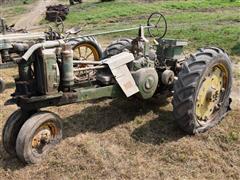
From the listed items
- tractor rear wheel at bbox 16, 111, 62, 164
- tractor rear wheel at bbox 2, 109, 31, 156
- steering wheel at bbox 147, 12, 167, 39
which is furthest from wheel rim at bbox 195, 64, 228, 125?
tractor rear wheel at bbox 2, 109, 31, 156

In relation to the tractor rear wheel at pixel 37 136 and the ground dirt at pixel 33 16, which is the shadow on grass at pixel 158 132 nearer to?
the tractor rear wheel at pixel 37 136

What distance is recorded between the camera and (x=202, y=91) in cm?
537

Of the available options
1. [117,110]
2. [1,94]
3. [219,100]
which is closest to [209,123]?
[219,100]

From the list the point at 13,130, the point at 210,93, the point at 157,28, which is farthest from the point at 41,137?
the point at 157,28

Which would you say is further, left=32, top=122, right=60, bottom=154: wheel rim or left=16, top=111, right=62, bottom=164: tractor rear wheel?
left=32, top=122, right=60, bottom=154: wheel rim

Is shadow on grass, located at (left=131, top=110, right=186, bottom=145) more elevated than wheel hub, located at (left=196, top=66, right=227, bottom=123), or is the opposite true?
wheel hub, located at (left=196, top=66, right=227, bottom=123)

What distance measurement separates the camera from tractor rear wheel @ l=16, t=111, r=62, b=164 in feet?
14.8

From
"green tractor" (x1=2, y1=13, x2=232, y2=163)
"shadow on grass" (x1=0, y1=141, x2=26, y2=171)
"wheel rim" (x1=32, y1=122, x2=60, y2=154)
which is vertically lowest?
"shadow on grass" (x1=0, y1=141, x2=26, y2=171)

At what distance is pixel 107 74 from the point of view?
5359mm

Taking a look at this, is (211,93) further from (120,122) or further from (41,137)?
(41,137)

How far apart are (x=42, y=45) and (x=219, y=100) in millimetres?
2772

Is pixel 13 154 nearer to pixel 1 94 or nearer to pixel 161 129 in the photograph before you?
pixel 161 129

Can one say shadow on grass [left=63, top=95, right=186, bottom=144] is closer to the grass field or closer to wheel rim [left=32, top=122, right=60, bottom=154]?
the grass field

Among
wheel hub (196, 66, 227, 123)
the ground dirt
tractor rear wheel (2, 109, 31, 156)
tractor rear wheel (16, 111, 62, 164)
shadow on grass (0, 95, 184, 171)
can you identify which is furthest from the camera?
the ground dirt
